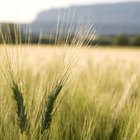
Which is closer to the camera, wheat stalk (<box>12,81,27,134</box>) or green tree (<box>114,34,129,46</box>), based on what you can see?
wheat stalk (<box>12,81,27,134</box>)

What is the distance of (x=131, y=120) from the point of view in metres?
1.09

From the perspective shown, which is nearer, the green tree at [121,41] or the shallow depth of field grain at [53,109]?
the shallow depth of field grain at [53,109]

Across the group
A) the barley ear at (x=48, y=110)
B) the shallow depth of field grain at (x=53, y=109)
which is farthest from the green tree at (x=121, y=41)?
the barley ear at (x=48, y=110)

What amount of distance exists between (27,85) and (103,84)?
1096mm

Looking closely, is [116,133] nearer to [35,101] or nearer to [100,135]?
[100,135]

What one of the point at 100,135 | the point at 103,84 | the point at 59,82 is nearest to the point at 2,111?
the point at 59,82

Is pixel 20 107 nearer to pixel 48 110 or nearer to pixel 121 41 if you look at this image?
pixel 48 110

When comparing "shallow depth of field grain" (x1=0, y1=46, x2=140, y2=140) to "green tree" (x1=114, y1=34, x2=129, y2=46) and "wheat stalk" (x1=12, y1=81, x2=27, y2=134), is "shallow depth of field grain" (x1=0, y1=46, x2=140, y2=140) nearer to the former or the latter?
"wheat stalk" (x1=12, y1=81, x2=27, y2=134)

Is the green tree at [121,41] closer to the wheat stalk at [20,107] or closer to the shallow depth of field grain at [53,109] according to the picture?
the shallow depth of field grain at [53,109]

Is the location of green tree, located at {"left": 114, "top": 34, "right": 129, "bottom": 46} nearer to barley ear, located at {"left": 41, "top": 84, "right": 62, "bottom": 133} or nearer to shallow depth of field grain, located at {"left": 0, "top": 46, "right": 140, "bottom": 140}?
shallow depth of field grain, located at {"left": 0, "top": 46, "right": 140, "bottom": 140}

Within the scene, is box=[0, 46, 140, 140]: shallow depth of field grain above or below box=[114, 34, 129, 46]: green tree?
above

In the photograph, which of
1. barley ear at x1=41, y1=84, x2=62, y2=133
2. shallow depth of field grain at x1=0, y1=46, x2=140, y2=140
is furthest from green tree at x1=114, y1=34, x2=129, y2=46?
barley ear at x1=41, y1=84, x2=62, y2=133

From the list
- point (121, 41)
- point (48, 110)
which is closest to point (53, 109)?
point (48, 110)

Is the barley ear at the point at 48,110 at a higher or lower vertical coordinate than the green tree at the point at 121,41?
higher
